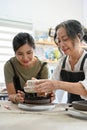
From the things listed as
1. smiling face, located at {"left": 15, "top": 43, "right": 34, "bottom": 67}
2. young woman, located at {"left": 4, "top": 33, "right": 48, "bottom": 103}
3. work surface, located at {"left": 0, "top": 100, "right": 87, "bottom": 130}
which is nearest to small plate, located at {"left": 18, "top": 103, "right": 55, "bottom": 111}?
work surface, located at {"left": 0, "top": 100, "right": 87, "bottom": 130}

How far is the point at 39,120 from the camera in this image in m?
1.02

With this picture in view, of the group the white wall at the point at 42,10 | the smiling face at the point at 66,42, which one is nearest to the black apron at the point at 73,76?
the smiling face at the point at 66,42

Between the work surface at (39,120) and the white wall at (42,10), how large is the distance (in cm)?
285

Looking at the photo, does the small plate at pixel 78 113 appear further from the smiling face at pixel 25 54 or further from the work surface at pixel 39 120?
the smiling face at pixel 25 54

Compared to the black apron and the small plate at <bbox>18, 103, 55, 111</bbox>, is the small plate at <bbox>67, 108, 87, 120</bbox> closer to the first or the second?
the small plate at <bbox>18, 103, 55, 111</bbox>

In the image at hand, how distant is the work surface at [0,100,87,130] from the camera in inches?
36.3

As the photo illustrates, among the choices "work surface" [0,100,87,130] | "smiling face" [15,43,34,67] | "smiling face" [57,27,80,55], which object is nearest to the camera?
"work surface" [0,100,87,130]

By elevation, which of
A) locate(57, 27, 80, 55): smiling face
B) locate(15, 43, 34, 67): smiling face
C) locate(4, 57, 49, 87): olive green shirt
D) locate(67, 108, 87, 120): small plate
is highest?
locate(57, 27, 80, 55): smiling face

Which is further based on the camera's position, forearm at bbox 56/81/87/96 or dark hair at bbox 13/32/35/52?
dark hair at bbox 13/32/35/52

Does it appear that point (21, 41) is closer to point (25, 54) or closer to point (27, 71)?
point (25, 54)

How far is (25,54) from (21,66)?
166 mm

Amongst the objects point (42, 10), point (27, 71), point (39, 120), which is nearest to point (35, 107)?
point (39, 120)

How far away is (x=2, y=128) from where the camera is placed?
94 centimetres

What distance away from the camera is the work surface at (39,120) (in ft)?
3.02
